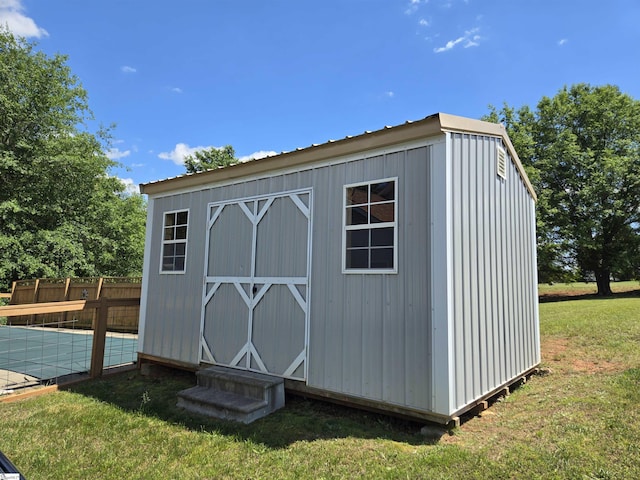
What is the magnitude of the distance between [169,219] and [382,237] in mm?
4074

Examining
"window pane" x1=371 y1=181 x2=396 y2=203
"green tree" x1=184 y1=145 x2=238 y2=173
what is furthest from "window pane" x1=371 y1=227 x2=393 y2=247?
"green tree" x1=184 y1=145 x2=238 y2=173

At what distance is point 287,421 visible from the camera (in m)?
4.13

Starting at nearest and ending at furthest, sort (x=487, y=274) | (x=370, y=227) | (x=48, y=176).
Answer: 1. (x=370, y=227)
2. (x=487, y=274)
3. (x=48, y=176)

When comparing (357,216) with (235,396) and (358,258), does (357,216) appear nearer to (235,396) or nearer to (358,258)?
(358,258)

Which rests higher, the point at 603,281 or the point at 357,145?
the point at 357,145

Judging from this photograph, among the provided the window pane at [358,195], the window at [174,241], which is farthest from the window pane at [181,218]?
the window pane at [358,195]

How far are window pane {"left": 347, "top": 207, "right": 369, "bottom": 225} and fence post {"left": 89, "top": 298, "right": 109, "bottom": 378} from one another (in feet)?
15.3

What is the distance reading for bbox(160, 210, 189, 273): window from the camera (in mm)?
6164

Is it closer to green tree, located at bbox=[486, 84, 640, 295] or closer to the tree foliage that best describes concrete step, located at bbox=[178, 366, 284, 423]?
the tree foliage

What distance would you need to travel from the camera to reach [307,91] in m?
9.15

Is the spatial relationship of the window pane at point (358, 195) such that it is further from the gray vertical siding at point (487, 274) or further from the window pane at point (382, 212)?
the gray vertical siding at point (487, 274)

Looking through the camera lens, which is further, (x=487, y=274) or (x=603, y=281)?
(x=603, y=281)

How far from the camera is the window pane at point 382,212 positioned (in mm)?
4086

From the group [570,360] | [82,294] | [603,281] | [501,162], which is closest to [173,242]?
[501,162]
